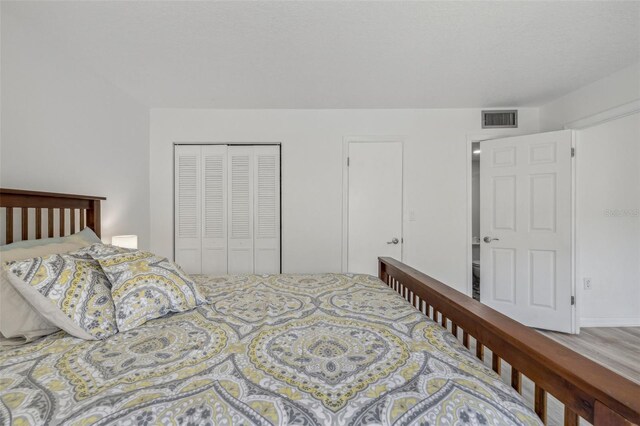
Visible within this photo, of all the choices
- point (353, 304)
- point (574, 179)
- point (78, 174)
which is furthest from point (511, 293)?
point (78, 174)

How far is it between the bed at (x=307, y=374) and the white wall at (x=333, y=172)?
1.79 meters

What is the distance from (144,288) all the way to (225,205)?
1.95m

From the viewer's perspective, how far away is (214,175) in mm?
3053

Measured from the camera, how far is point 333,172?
120 inches

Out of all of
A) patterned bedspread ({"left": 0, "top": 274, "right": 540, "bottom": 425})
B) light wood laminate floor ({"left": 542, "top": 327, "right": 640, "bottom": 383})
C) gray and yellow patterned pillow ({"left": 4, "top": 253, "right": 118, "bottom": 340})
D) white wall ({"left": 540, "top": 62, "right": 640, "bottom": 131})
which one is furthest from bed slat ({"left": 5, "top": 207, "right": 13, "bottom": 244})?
white wall ({"left": 540, "top": 62, "right": 640, "bottom": 131})

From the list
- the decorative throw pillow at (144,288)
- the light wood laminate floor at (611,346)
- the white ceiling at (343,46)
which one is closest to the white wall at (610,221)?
the light wood laminate floor at (611,346)

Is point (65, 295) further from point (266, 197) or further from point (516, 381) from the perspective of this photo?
point (266, 197)

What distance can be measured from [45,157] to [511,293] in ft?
13.9

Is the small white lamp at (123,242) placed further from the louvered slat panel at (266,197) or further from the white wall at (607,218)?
the white wall at (607,218)

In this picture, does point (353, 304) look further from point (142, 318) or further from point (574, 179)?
point (574, 179)

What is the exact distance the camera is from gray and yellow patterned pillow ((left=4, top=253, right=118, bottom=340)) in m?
1.01

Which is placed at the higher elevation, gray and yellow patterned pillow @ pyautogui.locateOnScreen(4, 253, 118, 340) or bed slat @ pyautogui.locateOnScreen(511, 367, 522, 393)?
gray and yellow patterned pillow @ pyautogui.locateOnScreen(4, 253, 118, 340)

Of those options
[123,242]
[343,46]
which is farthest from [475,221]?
[123,242]

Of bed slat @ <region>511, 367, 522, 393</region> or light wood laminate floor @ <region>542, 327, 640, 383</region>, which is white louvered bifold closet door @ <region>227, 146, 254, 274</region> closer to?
bed slat @ <region>511, 367, 522, 393</region>
